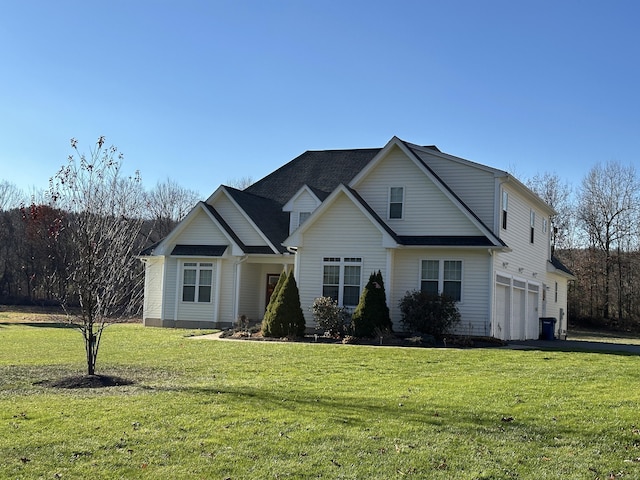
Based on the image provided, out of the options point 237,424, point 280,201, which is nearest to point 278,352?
point 237,424

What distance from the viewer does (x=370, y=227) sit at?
955 inches

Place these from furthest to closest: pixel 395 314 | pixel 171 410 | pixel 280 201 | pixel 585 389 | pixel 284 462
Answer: pixel 280 201 → pixel 395 314 → pixel 585 389 → pixel 171 410 → pixel 284 462

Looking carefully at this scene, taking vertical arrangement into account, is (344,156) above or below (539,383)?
above

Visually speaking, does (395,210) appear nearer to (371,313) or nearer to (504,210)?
(504,210)

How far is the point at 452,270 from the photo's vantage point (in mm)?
23797

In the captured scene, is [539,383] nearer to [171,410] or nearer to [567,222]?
[171,410]

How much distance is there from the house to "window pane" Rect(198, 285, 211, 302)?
41 mm

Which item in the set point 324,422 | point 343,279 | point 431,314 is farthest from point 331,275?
point 324,422

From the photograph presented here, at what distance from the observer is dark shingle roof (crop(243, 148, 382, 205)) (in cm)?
3262

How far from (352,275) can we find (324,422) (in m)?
15.6

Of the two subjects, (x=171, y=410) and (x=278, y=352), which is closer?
(x=171, y=410)

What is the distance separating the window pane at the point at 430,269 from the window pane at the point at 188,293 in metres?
10.0

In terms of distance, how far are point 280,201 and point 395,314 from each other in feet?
35.0

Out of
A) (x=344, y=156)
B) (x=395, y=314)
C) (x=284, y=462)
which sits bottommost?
(x=284, y=462)
